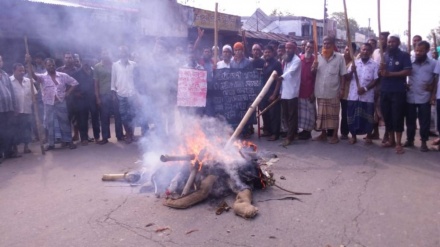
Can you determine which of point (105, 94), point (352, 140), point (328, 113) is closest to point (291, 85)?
point (328, 113)

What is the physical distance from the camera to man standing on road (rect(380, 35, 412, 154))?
21.6ft

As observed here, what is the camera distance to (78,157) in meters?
7.34

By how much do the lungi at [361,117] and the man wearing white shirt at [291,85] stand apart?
1086 millimetres

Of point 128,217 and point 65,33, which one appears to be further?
point 65,33

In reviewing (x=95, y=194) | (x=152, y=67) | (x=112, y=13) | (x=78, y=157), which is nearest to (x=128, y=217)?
(x=95, y=194)

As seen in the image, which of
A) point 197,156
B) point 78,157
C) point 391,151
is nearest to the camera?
point 197,156

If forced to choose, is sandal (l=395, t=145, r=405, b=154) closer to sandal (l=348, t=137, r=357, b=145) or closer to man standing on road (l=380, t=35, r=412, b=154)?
man standing on road (l=380, t=35, r=412, b=154)

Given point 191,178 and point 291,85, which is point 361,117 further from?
point 191,178

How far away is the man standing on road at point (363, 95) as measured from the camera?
7.15m

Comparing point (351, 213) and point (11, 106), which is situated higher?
point (11, 106)

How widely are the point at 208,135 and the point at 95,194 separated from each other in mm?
1891

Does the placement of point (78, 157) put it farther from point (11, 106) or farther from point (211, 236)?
point (211, 236)

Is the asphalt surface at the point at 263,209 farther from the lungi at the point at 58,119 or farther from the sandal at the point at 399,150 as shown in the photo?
the lungi at the point at 58,119

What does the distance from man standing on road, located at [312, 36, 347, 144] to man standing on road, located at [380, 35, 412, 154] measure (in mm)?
809
